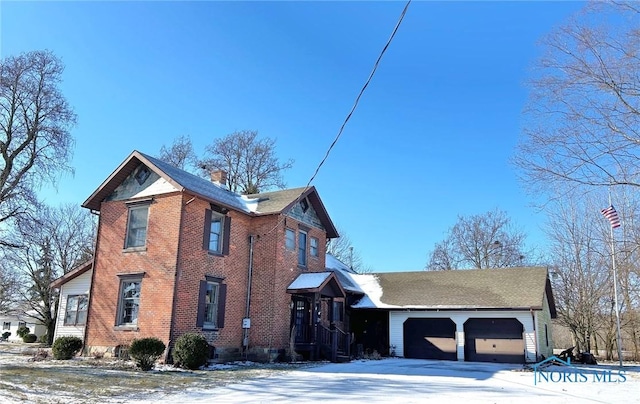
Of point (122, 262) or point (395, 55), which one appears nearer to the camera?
point (395, 55)

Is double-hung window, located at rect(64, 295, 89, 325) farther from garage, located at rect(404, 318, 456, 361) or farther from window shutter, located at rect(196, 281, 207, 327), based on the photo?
garage, located at rect(404, 318, 456, 361)

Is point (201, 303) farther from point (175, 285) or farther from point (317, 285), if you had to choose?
point (317, 285)

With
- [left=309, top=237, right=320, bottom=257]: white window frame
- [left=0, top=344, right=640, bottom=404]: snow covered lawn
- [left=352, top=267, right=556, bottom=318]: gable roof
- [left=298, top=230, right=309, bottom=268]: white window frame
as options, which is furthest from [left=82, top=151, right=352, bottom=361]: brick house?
[left=352, top=267, right=556, bottom=318]: gable roof

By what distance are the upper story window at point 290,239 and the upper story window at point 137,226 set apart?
5774 mm

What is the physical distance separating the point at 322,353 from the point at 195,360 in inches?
267

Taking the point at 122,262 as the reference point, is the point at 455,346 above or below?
below

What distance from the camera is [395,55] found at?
8422 millimetres

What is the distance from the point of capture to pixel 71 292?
21.7 m

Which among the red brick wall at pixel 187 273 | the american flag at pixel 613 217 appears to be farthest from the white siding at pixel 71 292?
the american flag at pixel 613 217

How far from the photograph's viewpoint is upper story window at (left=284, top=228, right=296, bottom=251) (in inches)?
816

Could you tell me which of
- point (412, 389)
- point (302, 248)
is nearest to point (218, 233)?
point (302, 248)

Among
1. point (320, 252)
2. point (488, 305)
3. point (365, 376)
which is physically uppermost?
point (320, 252)

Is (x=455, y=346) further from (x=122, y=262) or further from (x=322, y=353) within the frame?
(x=122, y=262)

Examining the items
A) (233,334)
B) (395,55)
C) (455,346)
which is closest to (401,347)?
(455,346)
